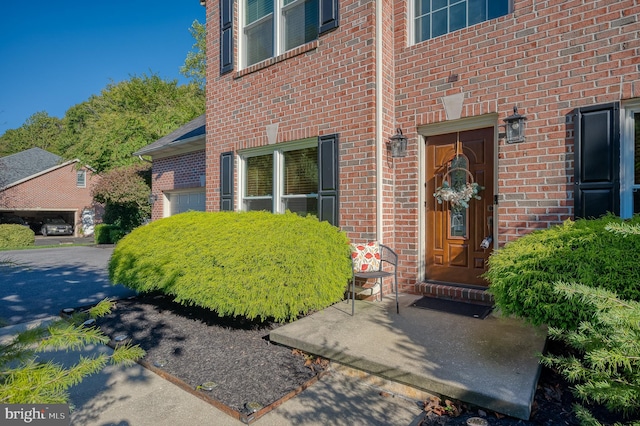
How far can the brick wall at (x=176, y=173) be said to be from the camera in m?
9.99

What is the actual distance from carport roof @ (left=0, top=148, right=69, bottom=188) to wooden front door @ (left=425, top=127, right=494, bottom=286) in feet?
96.0

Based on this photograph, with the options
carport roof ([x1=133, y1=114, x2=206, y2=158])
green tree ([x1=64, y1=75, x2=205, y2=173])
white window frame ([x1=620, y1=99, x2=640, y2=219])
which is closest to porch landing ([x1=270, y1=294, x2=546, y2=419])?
white window frame ([x1=620, y1=99, x2=640, y2=219])

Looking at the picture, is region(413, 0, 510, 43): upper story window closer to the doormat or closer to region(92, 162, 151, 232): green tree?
the doormat

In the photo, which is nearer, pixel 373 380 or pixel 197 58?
pixel 373 380

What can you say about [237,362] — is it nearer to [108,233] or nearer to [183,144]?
[183,144]

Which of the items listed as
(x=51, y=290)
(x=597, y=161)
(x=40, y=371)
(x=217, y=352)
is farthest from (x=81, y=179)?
(x=597, y=161)

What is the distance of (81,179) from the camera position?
2778 cm

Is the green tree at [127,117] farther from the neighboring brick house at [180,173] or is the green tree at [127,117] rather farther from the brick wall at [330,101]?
the brick wall at [330,101]

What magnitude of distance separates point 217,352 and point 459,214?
10.9 ft

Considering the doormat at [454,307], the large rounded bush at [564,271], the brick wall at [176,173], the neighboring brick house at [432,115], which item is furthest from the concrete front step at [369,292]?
the brick wall at [176,173]

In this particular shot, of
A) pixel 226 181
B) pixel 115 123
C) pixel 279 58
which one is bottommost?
pixel 226 181

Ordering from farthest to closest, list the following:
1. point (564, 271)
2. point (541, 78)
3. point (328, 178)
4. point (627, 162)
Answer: point (328, 178) < point (541, 78) < point (627, 162) < point (564, 271)

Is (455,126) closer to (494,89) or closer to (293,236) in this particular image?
(494,89)

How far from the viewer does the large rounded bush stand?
2566mm
